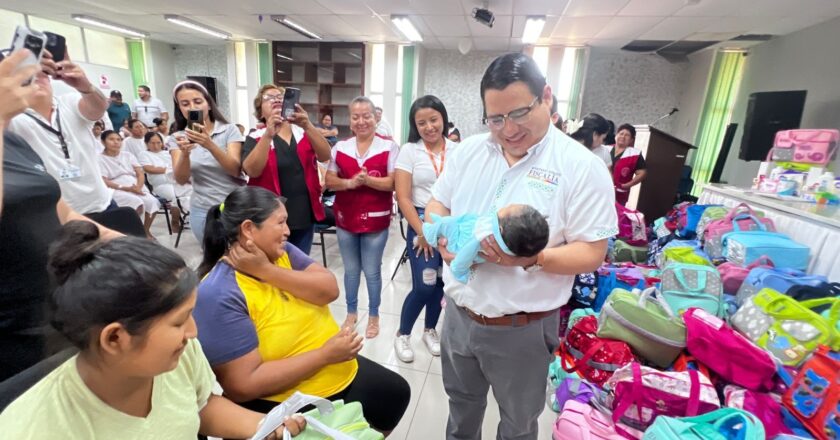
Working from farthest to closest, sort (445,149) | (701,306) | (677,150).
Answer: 1. (677,150)
2. (445,149)
3. (701,306)

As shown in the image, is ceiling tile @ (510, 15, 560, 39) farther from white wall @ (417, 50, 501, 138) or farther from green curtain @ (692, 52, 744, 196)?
green curtain @ (692, 52, 744, 196)

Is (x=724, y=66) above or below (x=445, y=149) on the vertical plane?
above

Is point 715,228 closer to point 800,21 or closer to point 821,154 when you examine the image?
point 821,154

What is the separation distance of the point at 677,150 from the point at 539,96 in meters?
3.74

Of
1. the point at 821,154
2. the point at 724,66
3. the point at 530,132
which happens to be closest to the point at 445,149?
the point at 530,132

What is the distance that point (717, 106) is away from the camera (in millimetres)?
6617

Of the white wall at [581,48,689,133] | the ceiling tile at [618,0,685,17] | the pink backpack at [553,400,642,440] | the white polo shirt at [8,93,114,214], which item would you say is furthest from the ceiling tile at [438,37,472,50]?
the pink backpack at [553,400,642,440]

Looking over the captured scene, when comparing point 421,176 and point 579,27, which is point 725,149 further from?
point 421,176

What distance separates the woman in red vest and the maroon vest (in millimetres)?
139

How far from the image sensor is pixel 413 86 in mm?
7715

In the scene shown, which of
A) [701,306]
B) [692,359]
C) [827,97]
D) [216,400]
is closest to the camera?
[216,400]

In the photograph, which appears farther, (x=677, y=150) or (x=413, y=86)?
(x=413, y=86)

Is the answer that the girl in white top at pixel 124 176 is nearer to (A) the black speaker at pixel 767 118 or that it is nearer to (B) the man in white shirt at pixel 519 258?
(B) the man in white shirt at pixel 519 258

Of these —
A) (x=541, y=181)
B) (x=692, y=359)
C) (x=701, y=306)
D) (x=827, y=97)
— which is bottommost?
(x=692, y=359)
